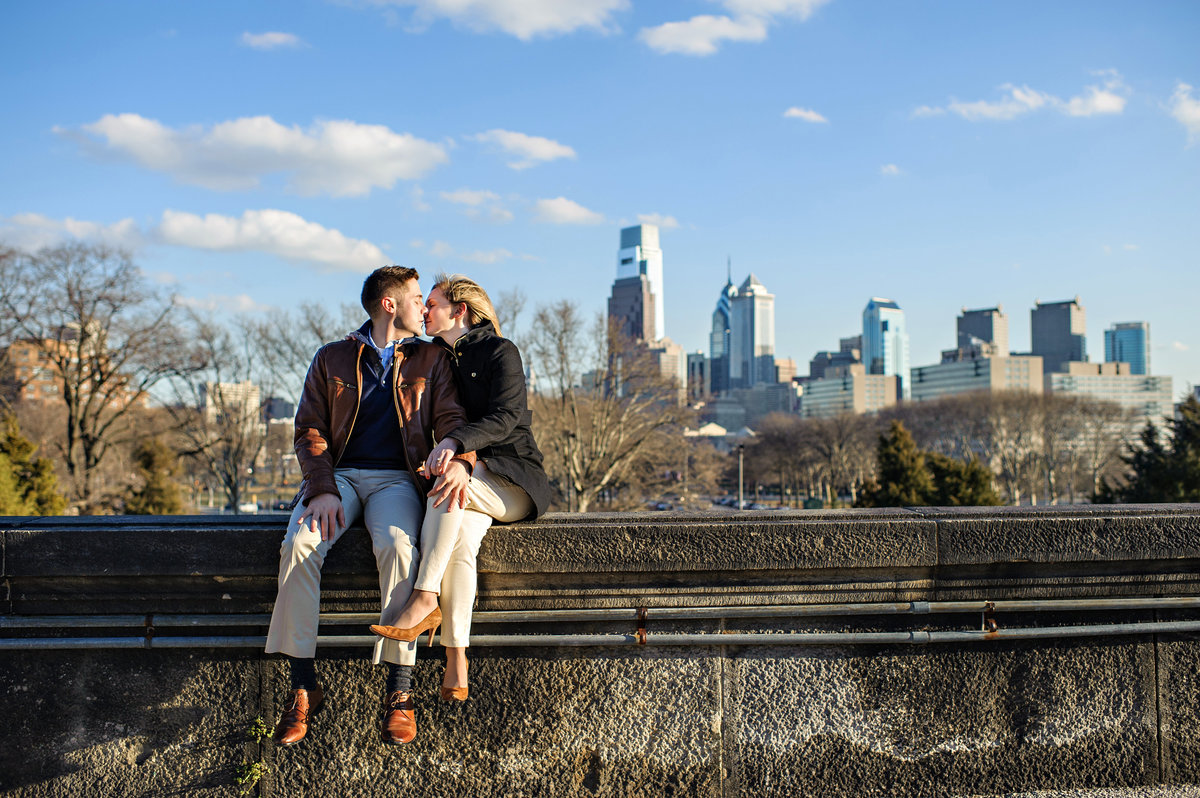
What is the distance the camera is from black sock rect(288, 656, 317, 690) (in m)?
2.83

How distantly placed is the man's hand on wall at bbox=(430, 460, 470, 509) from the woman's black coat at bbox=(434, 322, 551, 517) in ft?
0.39

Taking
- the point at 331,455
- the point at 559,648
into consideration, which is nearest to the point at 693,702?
the point at 559,648

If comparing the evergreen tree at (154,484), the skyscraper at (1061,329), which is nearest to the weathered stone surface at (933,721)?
the evergreen tree at (154,484)

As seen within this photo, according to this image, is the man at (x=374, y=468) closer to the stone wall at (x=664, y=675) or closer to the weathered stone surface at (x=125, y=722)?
the stone wall at (x=664, y=675)

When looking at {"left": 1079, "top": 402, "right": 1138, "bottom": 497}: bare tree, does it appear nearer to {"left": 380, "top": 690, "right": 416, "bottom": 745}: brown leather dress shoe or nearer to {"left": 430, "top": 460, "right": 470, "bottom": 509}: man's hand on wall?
{"left": 430, "top": 460, "right": 470, "bottom": 509}: man's hand on wall

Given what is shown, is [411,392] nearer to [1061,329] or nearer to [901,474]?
[901,474]

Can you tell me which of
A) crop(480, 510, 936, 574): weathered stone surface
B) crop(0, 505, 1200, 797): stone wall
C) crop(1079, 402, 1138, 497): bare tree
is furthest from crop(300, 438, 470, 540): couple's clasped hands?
crop(1079, 402, 1138, 497): bare tree

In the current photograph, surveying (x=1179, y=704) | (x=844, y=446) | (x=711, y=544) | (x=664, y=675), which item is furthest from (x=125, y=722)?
(x=844, y=446)

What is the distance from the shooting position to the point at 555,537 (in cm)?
297

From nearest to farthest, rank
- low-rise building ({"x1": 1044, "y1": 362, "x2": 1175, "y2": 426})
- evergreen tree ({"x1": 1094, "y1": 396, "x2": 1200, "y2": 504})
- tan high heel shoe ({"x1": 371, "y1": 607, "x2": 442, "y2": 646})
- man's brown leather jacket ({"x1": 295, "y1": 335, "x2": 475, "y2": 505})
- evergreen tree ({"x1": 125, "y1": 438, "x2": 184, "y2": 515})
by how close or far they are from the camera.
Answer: tan high heel shoe ({"x1": 371, "y1": 607, "x2": 442, "y2": 646}) < man's brown leather jacket ({"x1": 295, "y1": 335, "x2": 475, "y2": 505}) < evergreen tree ({"x1": 1094, "y1": 396, "x2": 1200, "y2": 504}) < evergreen tree ({"x1": 125, "y1": 438, "x2": 184, "y2": 515}) < low-rise building ({"x1": 1044, "y1": 362, "x2": 1175, "y2": 426})

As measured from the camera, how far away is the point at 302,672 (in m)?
2.83

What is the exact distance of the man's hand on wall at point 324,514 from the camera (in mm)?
2879

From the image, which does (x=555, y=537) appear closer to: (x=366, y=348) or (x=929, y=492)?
(x=366, y=348)

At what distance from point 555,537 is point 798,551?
877 mm
